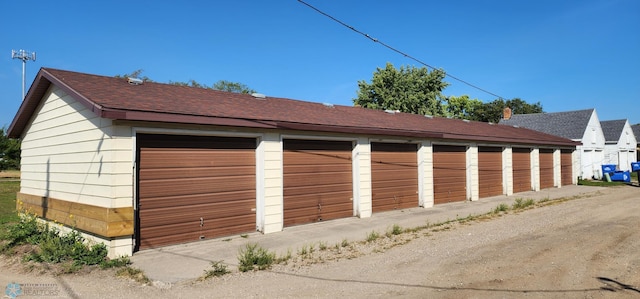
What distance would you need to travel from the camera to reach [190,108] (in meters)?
8.47

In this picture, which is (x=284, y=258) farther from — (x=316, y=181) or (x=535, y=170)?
(x=535, y=170)

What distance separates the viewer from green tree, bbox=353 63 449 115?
123 feet

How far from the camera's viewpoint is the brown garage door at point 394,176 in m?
12.2

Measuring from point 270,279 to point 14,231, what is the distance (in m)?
6.27

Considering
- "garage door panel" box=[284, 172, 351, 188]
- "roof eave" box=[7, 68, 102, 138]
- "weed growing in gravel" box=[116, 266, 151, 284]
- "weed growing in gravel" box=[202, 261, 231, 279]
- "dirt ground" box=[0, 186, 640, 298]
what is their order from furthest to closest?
"garage door panel" box=[284, 172, 351, 188], "roof eave" box=[7, 68, 102, 138], "weed growing in gravel" box=[202, 261, 231, 279], "weed growing in gravel" box=[116, 266, 151, 284], "dirt ground" box=[0, 186, 640, 298]

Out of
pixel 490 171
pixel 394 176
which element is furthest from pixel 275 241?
pixel 490 171

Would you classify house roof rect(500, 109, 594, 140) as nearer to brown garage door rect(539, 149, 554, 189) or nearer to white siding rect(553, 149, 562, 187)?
white siding rect(553, 149, 562, 187)

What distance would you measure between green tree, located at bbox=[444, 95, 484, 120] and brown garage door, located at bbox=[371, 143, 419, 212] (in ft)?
160

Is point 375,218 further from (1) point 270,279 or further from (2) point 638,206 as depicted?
(2) point 638,206

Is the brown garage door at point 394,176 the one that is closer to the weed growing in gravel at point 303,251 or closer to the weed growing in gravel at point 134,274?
the weed growing in gravel at point 303,251

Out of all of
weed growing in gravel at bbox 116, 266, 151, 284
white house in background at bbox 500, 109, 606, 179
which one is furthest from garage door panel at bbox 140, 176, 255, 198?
white house in background at bbox 500, 109, 606, 179

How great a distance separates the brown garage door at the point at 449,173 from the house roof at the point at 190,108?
0.99 m

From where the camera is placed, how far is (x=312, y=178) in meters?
10.5

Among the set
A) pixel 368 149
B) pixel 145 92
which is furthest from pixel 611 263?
pixel 145 92
